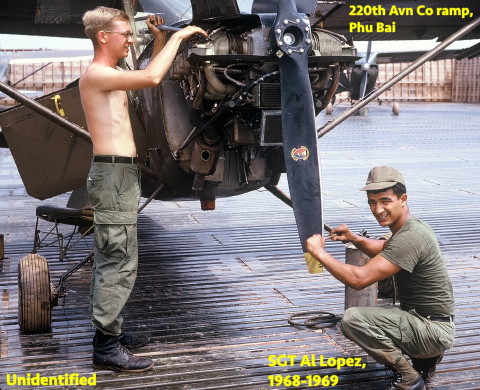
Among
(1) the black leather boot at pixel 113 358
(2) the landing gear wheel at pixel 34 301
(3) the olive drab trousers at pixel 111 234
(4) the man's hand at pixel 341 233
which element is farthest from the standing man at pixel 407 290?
(2) the landing gear wheel at pixel 34 301

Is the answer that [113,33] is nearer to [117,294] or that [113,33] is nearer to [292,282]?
[117,294]

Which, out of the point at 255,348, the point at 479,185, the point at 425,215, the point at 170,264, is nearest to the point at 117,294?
the point at 255,348

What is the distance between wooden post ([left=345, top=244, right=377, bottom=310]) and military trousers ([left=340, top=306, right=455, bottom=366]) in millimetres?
1028

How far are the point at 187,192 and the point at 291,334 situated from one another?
51.7 inches

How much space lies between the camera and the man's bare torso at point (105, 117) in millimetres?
3908

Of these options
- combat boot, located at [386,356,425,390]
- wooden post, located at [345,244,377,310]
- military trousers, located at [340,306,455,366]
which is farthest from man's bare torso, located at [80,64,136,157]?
combat boot, located at [386,356,425,390]

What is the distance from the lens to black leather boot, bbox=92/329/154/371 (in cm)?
402

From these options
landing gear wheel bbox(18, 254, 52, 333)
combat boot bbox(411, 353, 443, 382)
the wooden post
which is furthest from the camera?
the wooden post

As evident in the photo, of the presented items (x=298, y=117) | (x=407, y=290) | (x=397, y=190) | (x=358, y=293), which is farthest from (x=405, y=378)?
(x=298, y=117)

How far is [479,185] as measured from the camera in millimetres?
11016

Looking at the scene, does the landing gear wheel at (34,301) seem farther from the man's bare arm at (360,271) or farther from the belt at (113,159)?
the man's bare arm at (360,271)

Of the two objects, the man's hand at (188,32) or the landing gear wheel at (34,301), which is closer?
the man's hand at (188,32)

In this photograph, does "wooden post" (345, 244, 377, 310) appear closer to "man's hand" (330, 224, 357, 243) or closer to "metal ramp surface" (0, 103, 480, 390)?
"metal ramp surface" (0, 103, 480, 390)

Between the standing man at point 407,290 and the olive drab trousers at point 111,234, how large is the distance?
962mm
